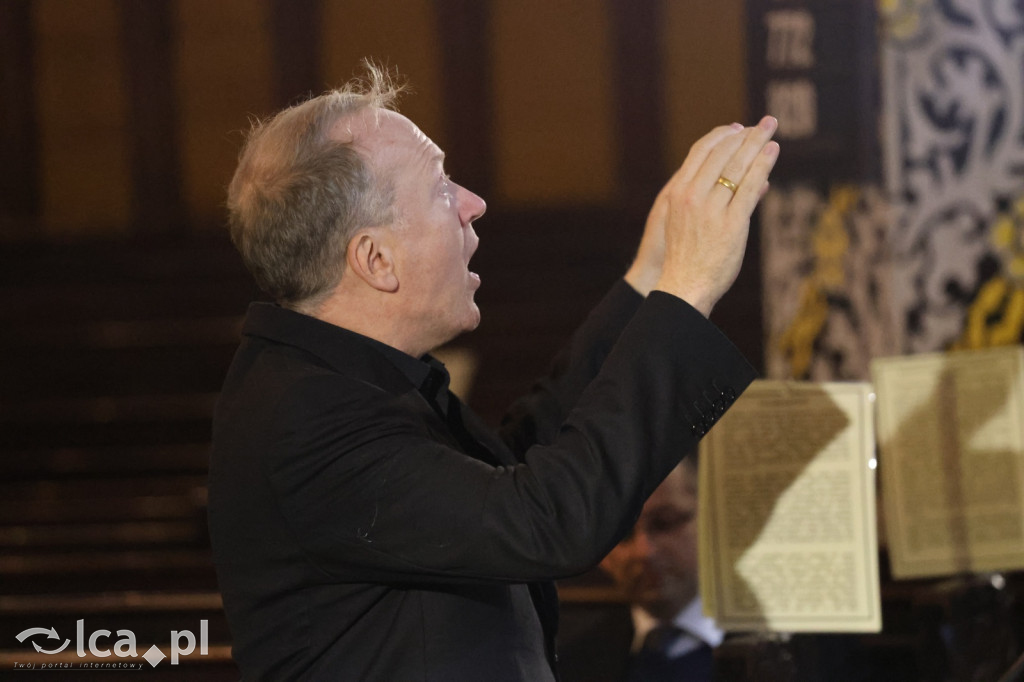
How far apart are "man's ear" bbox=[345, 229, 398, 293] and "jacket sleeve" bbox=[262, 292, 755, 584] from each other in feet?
0.48

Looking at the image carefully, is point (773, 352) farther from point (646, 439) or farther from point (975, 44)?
point (646, 439)

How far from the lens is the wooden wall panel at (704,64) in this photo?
2840 mm

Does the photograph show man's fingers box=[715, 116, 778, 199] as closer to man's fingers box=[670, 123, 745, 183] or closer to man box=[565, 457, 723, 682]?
man's fingers box=[670, 123, 745, 183]

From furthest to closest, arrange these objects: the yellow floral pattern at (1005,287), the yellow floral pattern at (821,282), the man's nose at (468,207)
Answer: the yellow floral pattern at (821,282) < the yellow floral pattern at (1005,287) < the man's nose at (468,207)

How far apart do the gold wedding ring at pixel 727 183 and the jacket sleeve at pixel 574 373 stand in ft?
1.29

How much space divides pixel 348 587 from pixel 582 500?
26 cm

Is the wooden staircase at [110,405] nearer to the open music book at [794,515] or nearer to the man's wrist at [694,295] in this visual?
the open music book at [794,515]

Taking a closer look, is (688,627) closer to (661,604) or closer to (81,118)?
(661,604)

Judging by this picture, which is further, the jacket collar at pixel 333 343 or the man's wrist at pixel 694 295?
the jacket collar at pixel 333 343

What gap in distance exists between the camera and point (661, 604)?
1.71 meters

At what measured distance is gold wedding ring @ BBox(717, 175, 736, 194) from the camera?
3.14 feet

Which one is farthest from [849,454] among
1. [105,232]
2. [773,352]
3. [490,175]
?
[105,232]

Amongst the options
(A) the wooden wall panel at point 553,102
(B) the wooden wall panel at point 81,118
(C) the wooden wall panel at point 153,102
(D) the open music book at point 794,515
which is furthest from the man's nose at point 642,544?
(B) the wooden wall panel at point 81,118

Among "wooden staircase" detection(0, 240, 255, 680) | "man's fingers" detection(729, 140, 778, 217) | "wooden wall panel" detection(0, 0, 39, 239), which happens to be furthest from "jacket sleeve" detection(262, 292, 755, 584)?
"wooden wall panel" detection(0, 0, 39, 239)
